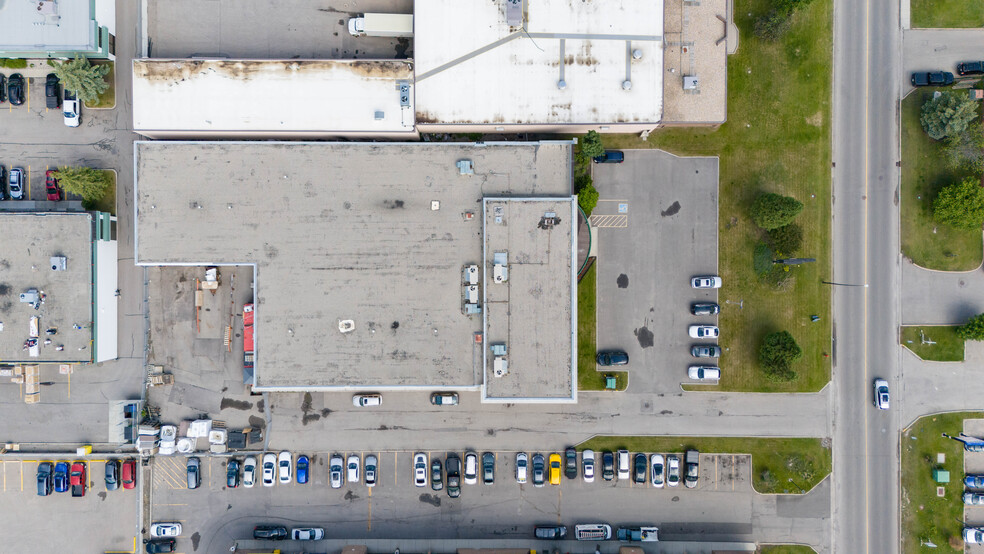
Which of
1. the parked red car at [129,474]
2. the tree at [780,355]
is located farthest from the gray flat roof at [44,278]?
the tree at [780,355]

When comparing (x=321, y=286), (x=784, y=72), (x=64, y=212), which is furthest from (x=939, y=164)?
(x=64, y=212)

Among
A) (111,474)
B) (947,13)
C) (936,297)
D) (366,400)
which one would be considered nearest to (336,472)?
(366,400)

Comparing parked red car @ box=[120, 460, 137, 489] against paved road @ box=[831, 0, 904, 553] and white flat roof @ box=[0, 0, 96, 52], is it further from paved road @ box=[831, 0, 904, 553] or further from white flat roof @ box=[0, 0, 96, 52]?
paved road @ box=[831, 0, 904, 553]

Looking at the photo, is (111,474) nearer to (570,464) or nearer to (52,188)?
(52,188)

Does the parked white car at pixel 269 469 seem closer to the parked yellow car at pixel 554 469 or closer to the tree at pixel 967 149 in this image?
the parked yellow car at pixel 554 469

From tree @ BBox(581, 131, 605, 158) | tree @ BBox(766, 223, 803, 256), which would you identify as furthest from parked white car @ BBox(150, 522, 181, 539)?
tree @ BBox(766, 223, 803, 256)
